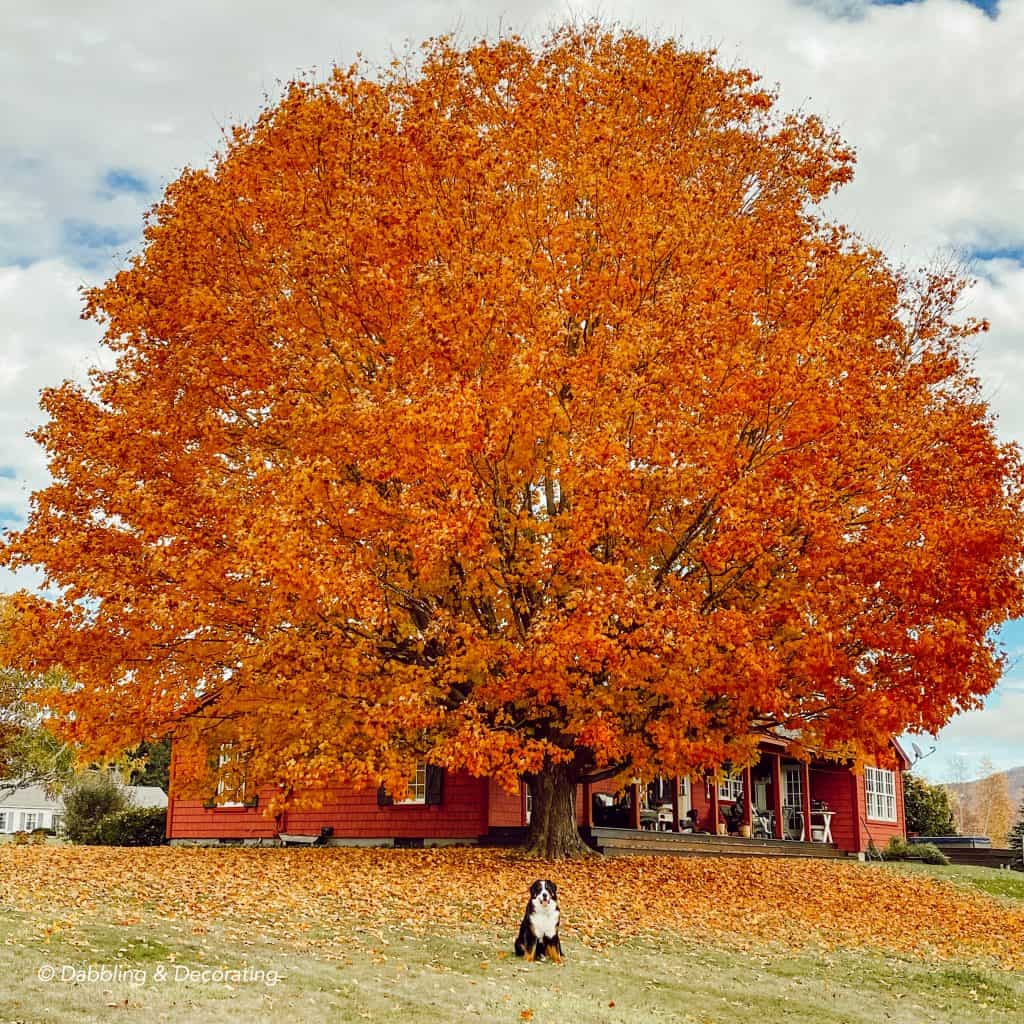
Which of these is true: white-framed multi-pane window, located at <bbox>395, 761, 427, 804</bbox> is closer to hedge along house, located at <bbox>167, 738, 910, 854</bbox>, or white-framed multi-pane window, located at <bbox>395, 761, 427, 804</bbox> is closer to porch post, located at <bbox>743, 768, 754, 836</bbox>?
hedge along house, located at <bbox>167, 738, 910, 854</bbox>

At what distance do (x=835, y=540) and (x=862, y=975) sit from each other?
17.3ft

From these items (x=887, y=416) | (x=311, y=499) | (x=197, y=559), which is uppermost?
(x=887, y=416)

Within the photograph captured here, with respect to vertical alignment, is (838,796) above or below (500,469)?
below

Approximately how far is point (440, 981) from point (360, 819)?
17051mm

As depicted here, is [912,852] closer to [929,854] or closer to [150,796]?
[929,854]

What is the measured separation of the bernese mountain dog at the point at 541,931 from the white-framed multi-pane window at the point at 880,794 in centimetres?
2707

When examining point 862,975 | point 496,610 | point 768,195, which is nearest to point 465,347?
point 496,610

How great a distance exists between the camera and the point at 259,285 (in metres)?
15.9

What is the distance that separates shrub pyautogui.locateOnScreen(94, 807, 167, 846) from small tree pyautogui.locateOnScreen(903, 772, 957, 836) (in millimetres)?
29204

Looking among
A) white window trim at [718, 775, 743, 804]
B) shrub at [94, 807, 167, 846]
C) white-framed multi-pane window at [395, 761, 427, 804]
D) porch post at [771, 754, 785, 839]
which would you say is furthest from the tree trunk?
shrub at [94, 807, 167, 846]

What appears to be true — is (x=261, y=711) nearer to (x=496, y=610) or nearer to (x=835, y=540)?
(x=496, y=610)

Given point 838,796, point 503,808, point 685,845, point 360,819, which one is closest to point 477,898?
point 503,808

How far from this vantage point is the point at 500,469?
15.4 meters

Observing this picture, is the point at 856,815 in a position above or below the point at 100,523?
below
